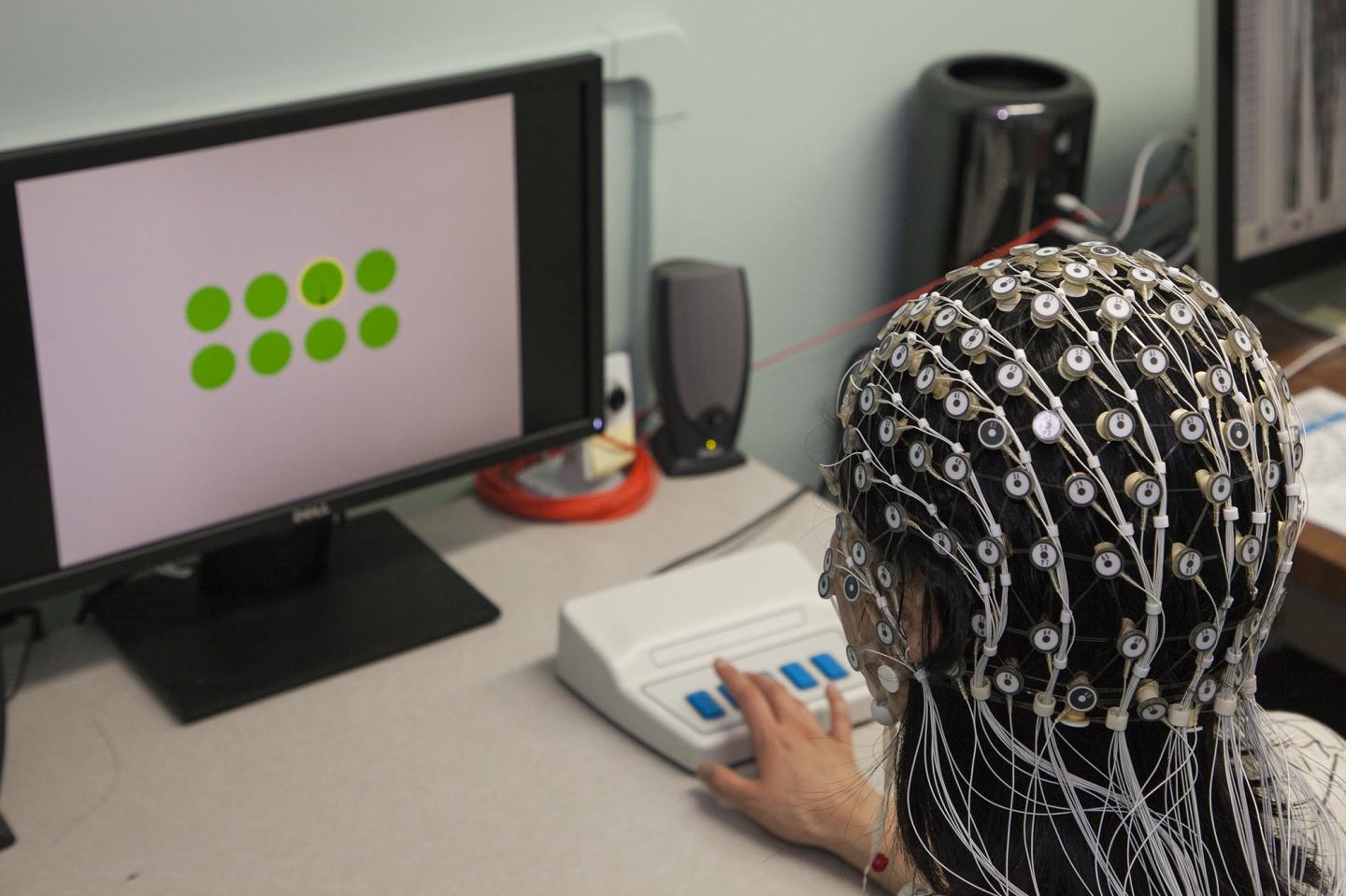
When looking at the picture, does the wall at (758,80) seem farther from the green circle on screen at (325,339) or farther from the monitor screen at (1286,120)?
the monitor screen at (1286,120)

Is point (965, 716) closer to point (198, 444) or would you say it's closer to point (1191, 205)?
point (198, 444)

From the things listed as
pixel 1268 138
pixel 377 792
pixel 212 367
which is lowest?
pixel 377 792

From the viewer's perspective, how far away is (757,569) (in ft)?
4.24

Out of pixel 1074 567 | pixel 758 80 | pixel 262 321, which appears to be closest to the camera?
pixel 1074 567

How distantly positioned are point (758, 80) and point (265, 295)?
65 centimetres

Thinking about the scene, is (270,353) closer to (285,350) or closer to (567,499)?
(285,350)

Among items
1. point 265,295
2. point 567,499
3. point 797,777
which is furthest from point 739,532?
point 265,295

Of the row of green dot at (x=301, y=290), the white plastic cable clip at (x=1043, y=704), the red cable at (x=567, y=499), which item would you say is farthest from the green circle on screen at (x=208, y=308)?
the white plastic cable clip at (x=1043, y=704)

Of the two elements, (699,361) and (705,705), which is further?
(699,361)

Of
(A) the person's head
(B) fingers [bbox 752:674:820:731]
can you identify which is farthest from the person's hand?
(A) the person's head

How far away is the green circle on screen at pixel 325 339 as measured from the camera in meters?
1.21

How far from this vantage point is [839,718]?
1.15 meters

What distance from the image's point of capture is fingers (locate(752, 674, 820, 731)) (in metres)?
1.13

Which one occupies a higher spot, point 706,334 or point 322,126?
point 322,126
